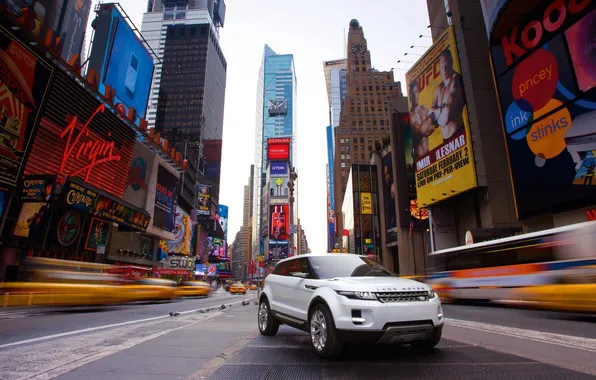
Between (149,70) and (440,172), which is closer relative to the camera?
(440,172)

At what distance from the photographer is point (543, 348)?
18.1ft

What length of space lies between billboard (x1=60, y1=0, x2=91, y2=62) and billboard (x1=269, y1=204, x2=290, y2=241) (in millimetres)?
88913

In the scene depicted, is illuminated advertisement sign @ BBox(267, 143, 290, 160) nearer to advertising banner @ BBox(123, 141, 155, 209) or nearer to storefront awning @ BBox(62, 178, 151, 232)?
advertising banner @ BBox(123, 141, 155, 209)

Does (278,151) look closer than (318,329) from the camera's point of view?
No

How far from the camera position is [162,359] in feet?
15.9

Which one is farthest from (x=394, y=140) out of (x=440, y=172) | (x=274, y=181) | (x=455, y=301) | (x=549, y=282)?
(x=274, y=181)

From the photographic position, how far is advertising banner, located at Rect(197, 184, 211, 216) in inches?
4194

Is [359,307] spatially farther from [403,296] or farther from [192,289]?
[192,289]

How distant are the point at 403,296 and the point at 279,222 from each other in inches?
5318

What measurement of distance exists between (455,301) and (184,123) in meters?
130

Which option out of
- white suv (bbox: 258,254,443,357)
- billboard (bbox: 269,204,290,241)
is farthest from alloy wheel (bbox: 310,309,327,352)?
billboard (bbox: 269,204,290,241)

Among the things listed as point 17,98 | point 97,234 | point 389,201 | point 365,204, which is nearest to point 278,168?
point 365,204

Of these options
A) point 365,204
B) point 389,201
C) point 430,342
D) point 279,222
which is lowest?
point 430,342

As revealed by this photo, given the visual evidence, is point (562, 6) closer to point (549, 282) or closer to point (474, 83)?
point (474, 83)
